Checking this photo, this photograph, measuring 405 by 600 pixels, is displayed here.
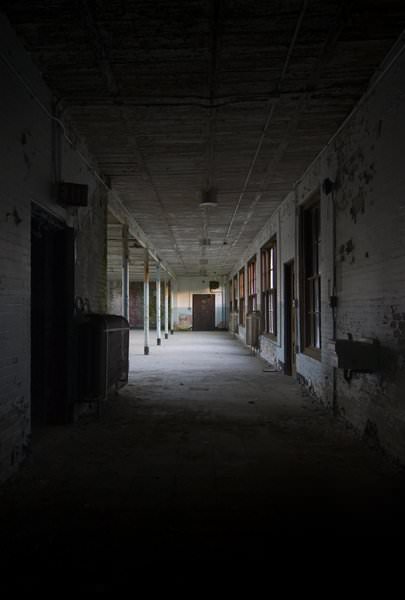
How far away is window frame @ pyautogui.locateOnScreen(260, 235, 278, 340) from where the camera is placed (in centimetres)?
992

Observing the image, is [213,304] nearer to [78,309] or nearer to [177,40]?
[78,309]

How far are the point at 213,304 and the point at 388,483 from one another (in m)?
21.8

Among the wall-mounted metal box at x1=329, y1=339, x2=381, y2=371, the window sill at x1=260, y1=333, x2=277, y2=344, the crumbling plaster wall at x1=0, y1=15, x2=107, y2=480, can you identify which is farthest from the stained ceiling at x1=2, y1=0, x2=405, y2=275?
the window sill at x1=260, y1=333, x2=277, y2=344

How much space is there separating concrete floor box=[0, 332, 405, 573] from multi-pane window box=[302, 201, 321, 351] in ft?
5.17

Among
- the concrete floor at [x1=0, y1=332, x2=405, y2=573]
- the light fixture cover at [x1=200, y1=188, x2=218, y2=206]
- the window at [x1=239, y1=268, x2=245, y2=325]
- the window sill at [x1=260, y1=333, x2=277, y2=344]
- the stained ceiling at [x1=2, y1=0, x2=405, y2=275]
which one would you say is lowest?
the concrete floor at [x1=0, y1=332, x2=405, y2=573]

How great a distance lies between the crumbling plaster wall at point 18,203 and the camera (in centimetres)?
301

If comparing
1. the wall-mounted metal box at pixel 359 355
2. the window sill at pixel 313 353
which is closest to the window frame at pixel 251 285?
the window sill at pixel 313 353

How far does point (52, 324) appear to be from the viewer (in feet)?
14.6

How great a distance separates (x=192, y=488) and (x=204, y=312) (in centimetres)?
2194

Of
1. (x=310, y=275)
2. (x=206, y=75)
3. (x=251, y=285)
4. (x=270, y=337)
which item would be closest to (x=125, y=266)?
(x=270, y=337)

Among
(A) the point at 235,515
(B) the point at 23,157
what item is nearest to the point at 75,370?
(B) the point at 23,157

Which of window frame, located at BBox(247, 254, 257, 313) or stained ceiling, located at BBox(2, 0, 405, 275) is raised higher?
stained ceiling, located at BBox(2, 0, 405, 275)

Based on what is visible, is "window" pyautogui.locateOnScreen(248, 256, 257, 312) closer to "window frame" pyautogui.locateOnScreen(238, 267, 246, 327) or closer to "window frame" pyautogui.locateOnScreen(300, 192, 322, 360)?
"window frame" pyautogui.locateOnScreen(238, 267, 246, 327)

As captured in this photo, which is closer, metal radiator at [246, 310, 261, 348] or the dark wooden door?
metal radiator at [246, 310, 261, 348]
